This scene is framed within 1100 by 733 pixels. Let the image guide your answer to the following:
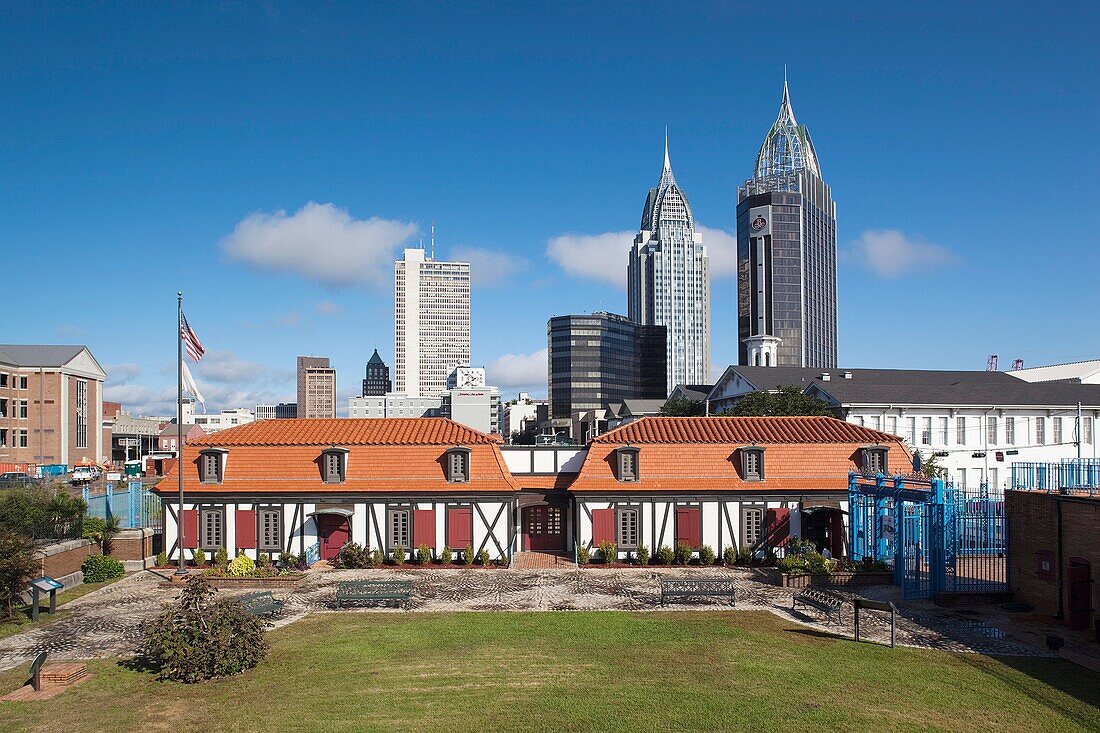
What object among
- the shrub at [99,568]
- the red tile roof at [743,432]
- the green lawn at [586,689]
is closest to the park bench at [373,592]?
the green lawn at [586,689]

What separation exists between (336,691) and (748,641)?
10.1m

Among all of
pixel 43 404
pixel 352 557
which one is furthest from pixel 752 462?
pixel 43 404

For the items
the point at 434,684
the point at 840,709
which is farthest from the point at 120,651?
the point at 840,709

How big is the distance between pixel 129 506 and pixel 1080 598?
119 feet

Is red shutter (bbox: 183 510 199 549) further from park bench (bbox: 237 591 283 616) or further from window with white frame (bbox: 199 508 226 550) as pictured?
park bench (bbox: 237 591 283 616)

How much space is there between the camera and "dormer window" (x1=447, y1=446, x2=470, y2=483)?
105ft

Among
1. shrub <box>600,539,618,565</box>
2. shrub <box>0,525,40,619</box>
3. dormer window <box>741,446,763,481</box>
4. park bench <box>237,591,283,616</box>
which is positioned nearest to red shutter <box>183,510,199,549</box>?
shrub <box>0,525,40,619</box>

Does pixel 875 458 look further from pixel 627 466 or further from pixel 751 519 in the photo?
pixel 627 466

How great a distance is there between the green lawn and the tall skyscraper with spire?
153 metres

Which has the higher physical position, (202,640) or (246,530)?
(202,640)

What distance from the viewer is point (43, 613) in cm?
2333

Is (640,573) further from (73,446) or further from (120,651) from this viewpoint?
(73,446)

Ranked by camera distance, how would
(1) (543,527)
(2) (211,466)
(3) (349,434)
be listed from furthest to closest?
(1) (543,527) → (3) (349,434) → (2) (211,466)

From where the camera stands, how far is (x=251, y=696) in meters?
15.6
